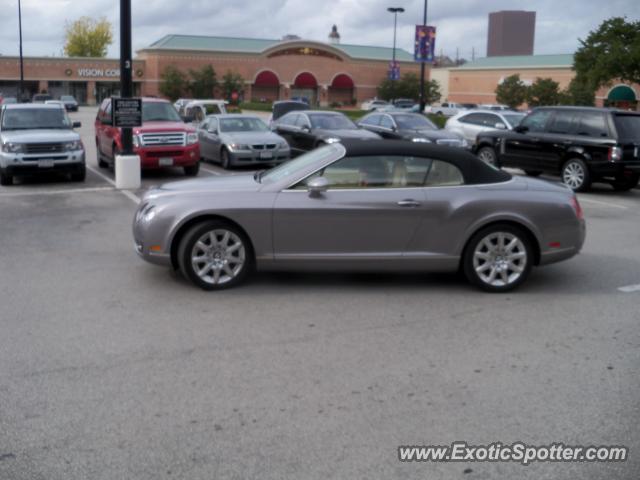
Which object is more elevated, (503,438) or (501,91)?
(501,91)

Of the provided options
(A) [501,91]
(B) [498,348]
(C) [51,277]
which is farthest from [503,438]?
(A) [501,91]

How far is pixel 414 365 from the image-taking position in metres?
5.50

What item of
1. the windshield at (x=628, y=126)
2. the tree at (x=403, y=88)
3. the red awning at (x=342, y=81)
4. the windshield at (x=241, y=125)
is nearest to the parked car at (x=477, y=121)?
the windshield at (x=241, y=125)

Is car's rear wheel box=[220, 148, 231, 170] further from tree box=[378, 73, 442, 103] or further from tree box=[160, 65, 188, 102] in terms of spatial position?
tree box=[378, 73, 442, 103]

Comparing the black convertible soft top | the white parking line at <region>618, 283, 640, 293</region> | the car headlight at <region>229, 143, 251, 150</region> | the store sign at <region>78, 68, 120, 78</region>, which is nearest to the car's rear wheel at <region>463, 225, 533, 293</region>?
the black convertible soft top

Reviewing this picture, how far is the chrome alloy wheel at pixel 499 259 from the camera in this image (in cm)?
760

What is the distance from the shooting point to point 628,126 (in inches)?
599

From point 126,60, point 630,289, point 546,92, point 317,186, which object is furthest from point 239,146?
point 546,92

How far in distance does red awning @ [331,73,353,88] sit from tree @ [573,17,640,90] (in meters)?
45.4

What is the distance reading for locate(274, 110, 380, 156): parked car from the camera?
19625 mm

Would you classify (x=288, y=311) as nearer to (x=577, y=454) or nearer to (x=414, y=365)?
(x=414, y=365)

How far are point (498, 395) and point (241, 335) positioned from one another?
2174 millimetres

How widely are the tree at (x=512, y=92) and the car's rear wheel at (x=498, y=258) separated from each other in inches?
2468

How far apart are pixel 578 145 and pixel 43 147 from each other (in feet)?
35.9
